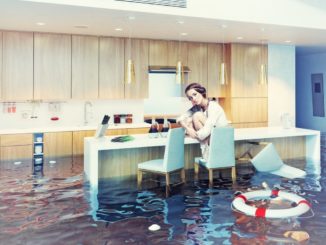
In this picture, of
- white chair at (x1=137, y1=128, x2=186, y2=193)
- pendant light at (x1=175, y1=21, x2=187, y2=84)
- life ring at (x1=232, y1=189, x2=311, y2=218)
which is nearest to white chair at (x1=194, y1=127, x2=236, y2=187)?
white chair at (x1=137, y1=128, x2=186, y2=193)

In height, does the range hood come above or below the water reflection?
above

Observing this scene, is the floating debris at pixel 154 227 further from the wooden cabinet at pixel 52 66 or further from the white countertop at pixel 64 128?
the wooden cabinet at pixel 52 66

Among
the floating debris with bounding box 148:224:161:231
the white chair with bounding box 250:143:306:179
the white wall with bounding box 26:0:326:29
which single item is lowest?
the floating debris with bounding box 148:224:161:231

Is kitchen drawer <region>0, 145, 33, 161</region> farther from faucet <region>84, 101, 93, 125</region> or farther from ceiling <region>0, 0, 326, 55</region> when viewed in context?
ceiling <region>0, 0, 326, 55</region>

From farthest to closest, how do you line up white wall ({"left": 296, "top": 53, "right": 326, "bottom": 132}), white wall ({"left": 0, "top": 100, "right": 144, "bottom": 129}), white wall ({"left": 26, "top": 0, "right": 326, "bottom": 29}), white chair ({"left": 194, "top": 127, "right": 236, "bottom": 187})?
white wall ({"left": 296, "top": 53, "right": 326, "bottom": 132}), white wall ({"left": 0, "top": 100, "right": 144, "bottom": 129}), white chair ({"left": 194, "top": 127, "right": 236, "bottom": 187}), white wall ({"left": 26, "top": 0, "right": 326, "bottom": 29})

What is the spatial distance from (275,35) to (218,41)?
1.32 m

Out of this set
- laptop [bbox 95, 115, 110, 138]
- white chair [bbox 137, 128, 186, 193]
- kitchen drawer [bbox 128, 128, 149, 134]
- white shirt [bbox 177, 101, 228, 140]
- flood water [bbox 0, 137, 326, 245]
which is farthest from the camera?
kitchen drawer [bbox 128, 128, 149, 134]

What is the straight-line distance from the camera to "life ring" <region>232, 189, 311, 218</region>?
3973 mm

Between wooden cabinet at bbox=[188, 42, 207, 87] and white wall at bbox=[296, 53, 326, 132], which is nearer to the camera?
wooden cabinet at bbox=[188, 42, 207, 87]

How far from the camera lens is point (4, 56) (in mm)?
6766

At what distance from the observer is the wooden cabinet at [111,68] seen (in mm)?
7531

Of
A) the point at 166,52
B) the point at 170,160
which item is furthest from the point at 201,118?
the point at 166,52

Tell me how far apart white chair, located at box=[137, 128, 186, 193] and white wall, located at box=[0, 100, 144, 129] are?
9.48 ft

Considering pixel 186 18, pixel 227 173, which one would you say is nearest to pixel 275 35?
pixel 186 18
